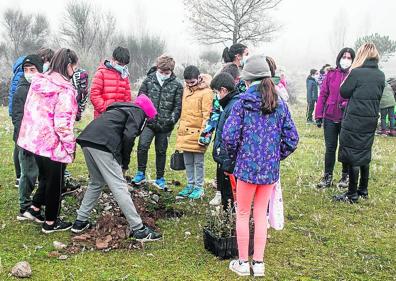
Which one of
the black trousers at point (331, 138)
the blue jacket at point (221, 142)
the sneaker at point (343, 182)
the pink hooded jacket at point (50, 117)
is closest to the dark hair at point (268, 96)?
the blue jacket at point (221, 142)

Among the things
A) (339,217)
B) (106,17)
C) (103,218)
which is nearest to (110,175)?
(103,218)

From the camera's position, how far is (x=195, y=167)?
7344 mm

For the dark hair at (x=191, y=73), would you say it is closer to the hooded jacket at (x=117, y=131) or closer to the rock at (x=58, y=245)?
the hooded jacket at (x=117, y=131)

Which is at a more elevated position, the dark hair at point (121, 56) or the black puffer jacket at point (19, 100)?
the dark hair at point (121, 56)

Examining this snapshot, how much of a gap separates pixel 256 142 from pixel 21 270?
8.45 feet

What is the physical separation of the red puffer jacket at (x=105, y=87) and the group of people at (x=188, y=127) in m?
0.02

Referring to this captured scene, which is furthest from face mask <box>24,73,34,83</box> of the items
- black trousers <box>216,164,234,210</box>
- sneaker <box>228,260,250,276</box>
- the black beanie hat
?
sneaker <box>228,260,250,276</box>

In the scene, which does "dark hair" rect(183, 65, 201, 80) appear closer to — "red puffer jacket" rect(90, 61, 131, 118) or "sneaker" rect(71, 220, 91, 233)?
"red puffer jacket" rect(90, 61, 131, 118)

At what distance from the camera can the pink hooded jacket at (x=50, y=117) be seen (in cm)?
528

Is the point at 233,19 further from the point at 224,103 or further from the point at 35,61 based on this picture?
the point at 224,103

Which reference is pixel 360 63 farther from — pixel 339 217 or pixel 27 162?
pixel 27 162

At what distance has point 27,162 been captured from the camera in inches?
236

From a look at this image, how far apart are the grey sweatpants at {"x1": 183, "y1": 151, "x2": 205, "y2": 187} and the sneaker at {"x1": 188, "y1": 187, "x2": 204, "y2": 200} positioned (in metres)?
0.06

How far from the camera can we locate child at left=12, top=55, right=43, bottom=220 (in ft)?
19.7
